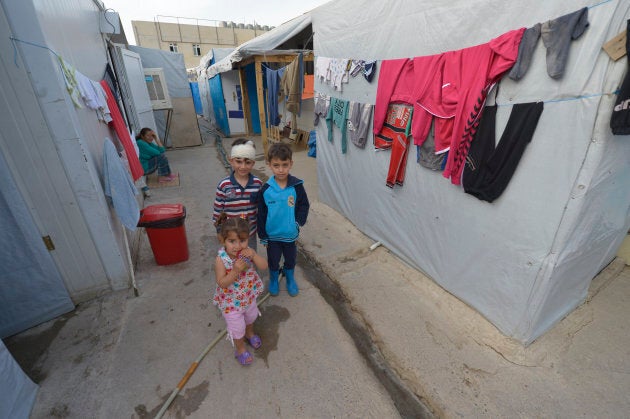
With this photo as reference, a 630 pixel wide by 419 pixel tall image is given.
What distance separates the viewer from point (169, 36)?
31328mm

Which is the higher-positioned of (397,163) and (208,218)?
(397,163)

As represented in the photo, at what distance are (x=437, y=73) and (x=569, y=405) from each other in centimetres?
263

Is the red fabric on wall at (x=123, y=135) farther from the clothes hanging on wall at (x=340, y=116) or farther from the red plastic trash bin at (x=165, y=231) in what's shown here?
the clothes hanging on wall at (x=340, y=116)

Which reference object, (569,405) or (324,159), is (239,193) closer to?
(324,159)

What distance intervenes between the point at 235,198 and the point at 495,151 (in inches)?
82.4

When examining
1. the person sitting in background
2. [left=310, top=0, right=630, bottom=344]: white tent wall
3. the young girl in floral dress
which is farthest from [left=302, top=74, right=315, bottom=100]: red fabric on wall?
the young girl in floral dress

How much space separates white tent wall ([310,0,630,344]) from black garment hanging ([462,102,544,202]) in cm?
5

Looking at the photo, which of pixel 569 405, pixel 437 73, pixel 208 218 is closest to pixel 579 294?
pixel 569 405

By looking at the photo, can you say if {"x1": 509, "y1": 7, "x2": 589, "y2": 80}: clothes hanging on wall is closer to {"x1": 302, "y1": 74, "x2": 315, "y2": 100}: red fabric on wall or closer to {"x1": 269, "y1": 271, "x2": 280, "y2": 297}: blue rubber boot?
{"x1": 269, "y1": 271, "x2": 280, "y2": 297}: blue rubber boot

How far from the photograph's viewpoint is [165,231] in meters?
3.05

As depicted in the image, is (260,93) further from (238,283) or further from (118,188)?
(238,283)

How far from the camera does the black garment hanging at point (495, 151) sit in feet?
6.03

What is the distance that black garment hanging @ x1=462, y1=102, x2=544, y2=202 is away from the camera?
72.3 inches

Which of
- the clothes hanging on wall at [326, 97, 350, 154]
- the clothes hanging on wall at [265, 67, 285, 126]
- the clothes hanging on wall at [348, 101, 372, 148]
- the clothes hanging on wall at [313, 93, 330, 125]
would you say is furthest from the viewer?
the clothes hanging on wall at [265, 67, 285, 126]
